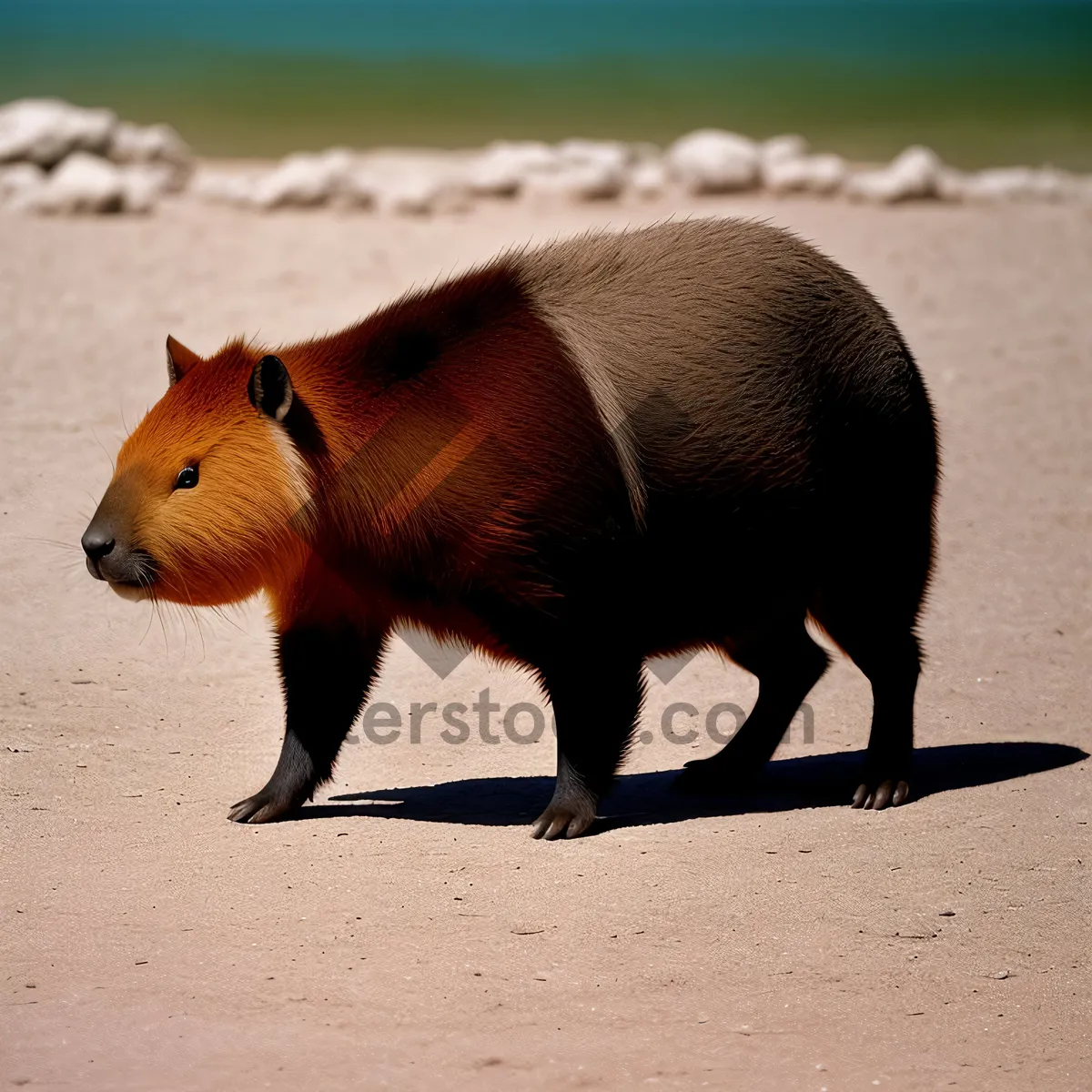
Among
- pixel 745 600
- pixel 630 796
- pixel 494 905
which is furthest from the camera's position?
pixel 630 796

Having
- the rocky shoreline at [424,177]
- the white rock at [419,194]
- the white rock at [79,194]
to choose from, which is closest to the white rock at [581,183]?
the rocky shoreline at [424,177]

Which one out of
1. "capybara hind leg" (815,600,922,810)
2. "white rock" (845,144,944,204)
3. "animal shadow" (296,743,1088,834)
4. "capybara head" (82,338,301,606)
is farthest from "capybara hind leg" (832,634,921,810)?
"white rock" (845,144,944,204)

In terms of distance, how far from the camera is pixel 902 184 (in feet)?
53.4

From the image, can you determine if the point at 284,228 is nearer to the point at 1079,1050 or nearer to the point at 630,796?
the point at 630,796

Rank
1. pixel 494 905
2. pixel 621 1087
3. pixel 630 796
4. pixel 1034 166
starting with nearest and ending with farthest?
pixel 621 1087 → pixel 494 905 → pixel 630 796 → pixel 1034 166

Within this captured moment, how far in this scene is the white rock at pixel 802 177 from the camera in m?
16.3

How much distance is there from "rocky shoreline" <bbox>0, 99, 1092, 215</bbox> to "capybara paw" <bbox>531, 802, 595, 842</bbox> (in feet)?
35.9

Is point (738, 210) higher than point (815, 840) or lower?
higher

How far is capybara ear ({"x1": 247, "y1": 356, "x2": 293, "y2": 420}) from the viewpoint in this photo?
460 cm

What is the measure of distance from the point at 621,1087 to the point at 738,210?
1240cm

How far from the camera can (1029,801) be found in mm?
5238

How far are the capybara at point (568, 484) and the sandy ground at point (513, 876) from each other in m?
0.36

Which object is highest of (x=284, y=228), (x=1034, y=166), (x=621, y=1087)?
(x=1034, y=166)

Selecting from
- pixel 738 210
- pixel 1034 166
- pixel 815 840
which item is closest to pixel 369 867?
pixel 815 840
